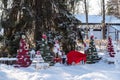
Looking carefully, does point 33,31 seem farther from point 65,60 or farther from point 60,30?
point 65,60

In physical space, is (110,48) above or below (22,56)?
below

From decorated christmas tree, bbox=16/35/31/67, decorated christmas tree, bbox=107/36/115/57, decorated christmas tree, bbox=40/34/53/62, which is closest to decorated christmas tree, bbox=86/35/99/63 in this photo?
decorated christmas tree, bbox=107/36/115/57

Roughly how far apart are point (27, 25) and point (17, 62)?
3458 millimetres

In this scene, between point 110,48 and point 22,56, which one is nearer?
point 22,56

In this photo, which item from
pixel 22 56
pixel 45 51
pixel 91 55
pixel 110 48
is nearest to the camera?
pixel 22 56

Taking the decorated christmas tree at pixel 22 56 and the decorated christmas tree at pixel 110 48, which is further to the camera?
the decorated christmas tree at pixel 110 48

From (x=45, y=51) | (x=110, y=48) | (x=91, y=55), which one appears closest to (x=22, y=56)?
(x=45, y=51)

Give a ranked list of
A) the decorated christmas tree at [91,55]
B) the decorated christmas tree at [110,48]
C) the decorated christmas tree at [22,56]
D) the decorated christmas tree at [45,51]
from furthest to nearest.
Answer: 1. the decorated christmas tree at [110,48]
2. the decorated christmas tree at [91,55]
3. the decorated christmas tree at [45,51]
4. the decorated christmas tree at [22,56]

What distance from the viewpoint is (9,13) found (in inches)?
760

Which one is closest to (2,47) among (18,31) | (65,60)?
(18,31)

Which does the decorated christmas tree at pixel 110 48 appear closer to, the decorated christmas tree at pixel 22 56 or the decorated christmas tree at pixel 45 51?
the decorated christmas tree at pixel 45 51

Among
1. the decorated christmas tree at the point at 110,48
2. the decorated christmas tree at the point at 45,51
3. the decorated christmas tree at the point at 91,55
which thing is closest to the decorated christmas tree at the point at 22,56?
the decorated christmas tree at the point at 45,51

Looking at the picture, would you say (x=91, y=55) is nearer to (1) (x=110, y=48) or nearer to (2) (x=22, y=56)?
(1) (x=110, y=48)

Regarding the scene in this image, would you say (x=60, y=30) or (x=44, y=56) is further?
(x=60, y=30)
